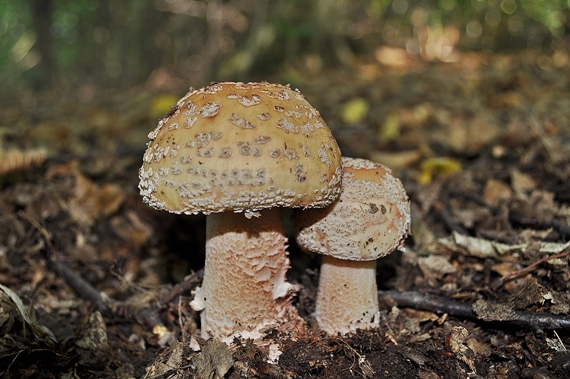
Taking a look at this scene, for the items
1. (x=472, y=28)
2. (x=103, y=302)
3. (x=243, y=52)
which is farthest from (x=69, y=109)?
(x=472, y=28)

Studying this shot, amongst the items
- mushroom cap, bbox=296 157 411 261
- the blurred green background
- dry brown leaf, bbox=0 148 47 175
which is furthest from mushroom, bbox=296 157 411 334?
the blurred green background

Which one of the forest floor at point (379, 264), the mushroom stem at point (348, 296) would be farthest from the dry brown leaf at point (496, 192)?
the mushroom stem at point (348, 296)

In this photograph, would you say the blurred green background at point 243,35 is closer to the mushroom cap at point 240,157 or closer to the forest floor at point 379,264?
the forest floor at point 379,264

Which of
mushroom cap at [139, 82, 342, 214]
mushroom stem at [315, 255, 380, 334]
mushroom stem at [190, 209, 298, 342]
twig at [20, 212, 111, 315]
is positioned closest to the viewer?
mushroom cap at [139, 82, 342, 214]

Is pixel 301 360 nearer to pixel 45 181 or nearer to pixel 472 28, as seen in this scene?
pixel 45 181

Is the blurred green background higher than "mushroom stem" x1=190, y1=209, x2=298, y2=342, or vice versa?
the blurred green background

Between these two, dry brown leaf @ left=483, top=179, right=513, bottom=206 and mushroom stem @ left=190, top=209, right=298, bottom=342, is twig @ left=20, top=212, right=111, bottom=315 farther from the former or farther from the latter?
dry brown leaf @ left=483, top=179, right=513, bottom=206
